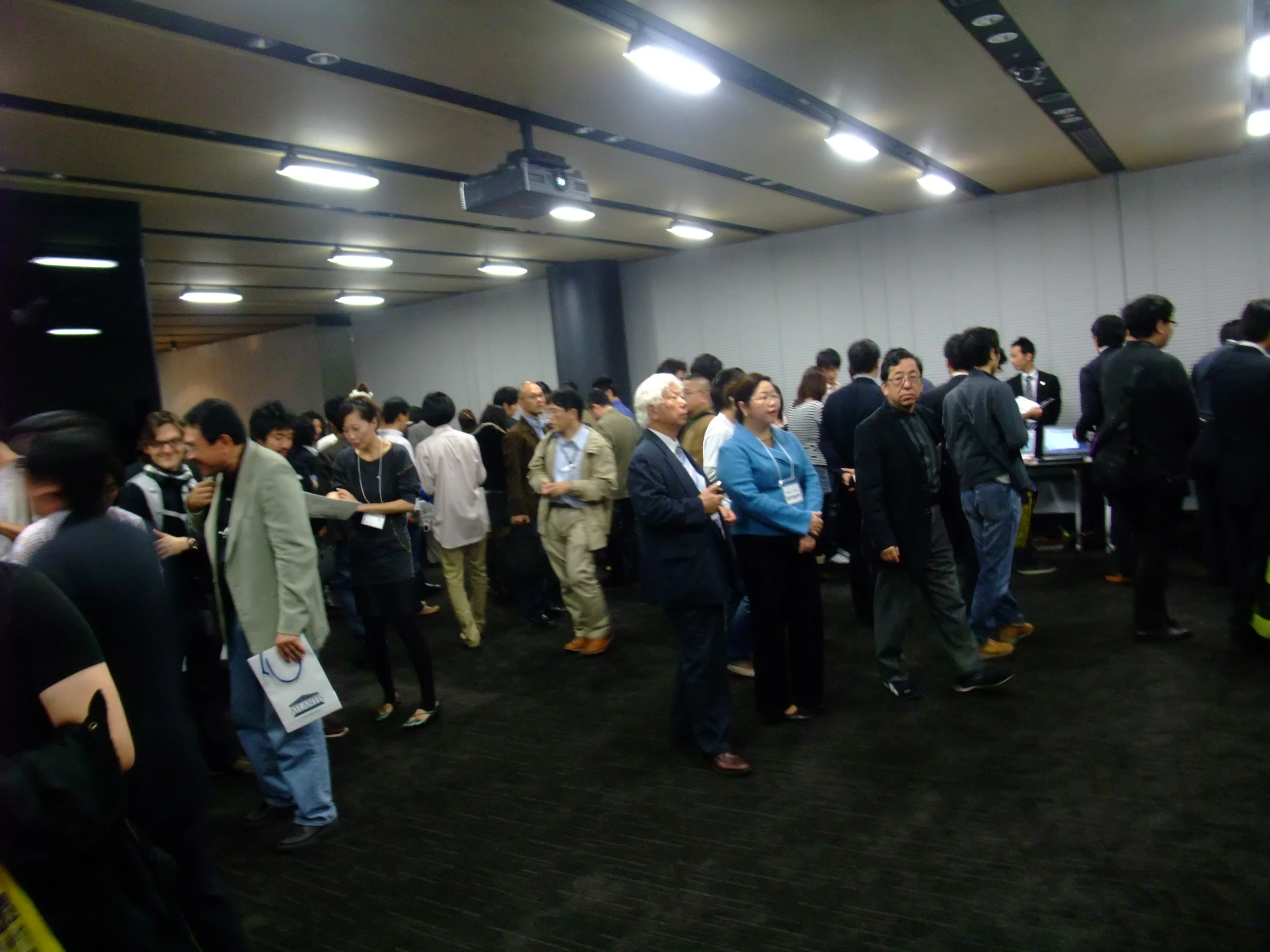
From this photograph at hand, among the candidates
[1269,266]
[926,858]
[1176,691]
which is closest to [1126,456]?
[1176,691]

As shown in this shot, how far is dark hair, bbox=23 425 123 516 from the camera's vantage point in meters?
1.82

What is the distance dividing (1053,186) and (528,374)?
600 centimetres

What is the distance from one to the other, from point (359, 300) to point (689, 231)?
4.57 meters

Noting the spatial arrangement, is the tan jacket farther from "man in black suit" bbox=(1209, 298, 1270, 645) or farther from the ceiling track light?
"man in black suit" bbox=(1209, 298, 1270, 645)

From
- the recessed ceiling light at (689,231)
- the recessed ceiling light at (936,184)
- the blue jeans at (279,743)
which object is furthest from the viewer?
the recessed ceiling light at (689,231)

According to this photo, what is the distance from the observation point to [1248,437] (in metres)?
3.96

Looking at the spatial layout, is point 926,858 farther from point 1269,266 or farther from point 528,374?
point 528,374

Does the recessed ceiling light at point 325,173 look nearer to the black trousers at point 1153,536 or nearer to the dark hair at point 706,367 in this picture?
the dark hair at point 706,367

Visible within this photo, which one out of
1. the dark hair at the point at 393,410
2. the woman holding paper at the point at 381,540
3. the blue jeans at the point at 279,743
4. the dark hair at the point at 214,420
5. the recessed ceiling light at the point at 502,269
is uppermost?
the recessed ceiling light at the point at 502,269

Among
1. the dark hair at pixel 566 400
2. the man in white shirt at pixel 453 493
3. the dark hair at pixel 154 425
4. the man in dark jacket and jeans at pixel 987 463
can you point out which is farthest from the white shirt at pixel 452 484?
the man in dark jacket and jeans at pixel 987 463

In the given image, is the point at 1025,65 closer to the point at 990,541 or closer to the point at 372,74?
the point at 990,541

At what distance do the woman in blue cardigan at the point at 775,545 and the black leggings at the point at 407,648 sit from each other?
1.52 m

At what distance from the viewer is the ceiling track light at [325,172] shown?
4.37 m

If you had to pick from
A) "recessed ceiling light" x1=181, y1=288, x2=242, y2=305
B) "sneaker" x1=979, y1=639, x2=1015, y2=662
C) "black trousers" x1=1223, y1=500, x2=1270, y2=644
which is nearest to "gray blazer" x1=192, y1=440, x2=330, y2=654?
"sneaker" x1=979, y1=639, x2=1015, y2=662
